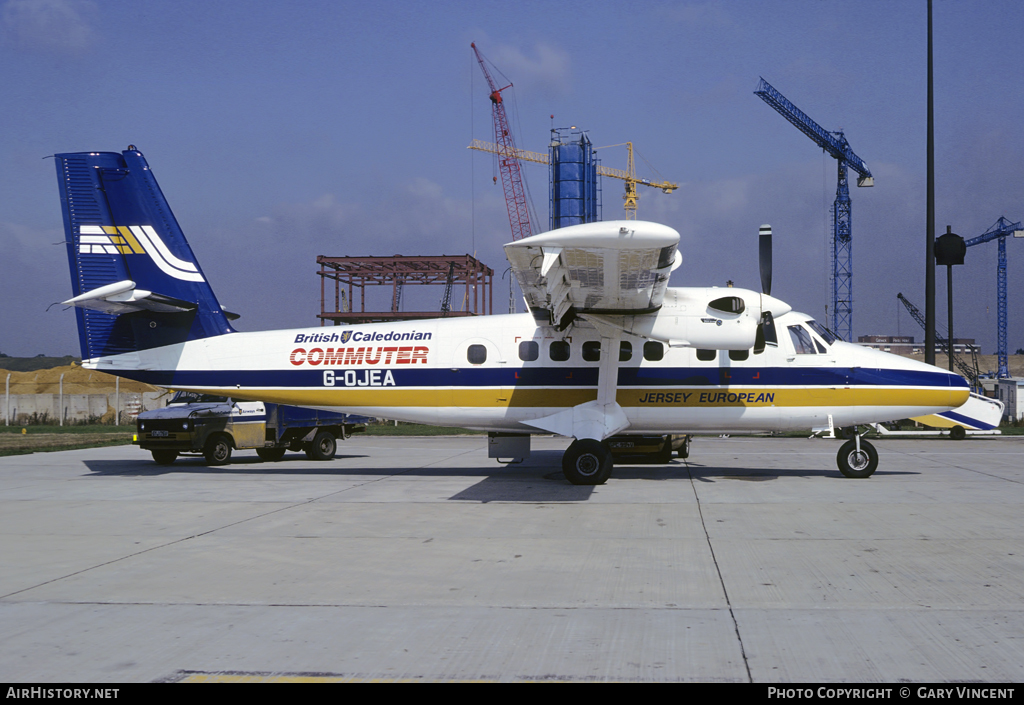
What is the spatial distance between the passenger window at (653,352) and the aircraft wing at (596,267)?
114 cm

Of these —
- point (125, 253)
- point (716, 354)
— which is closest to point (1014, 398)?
point (716, 354)

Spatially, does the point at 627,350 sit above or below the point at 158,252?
below

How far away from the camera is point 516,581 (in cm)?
685

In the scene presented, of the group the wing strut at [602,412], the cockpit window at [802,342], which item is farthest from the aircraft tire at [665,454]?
the cockpit window at [802,342]

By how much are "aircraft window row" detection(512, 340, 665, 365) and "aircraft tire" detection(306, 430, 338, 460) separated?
612 centimetres

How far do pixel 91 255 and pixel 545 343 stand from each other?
917 cm

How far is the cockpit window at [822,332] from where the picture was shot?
1430 cm

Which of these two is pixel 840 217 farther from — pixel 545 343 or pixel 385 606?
pixel 385 606

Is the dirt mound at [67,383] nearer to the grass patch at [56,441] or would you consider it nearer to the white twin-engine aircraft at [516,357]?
the grass patch at [56,441]

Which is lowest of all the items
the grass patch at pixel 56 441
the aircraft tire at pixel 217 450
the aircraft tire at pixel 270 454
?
the grass patch at pixel 56 441

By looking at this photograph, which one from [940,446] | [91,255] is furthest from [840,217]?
[91,255]

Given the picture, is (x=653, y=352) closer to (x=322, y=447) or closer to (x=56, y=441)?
(x=322, y=447)

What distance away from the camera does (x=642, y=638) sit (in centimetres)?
521

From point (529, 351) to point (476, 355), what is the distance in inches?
Answer: 41.0
